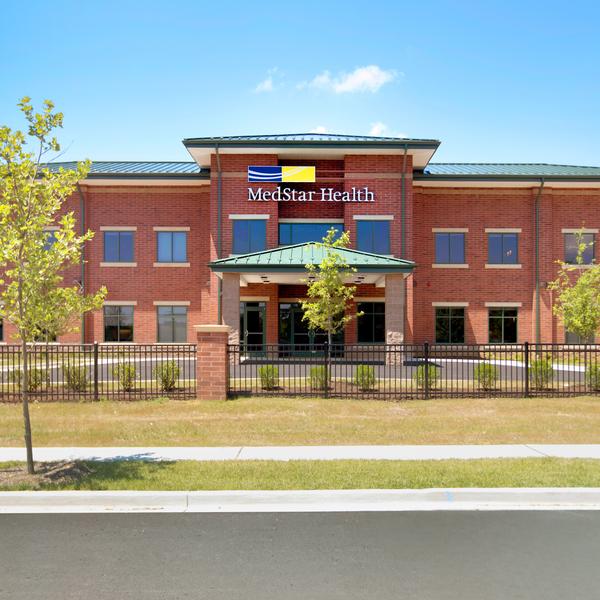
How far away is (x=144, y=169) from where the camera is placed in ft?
99.0

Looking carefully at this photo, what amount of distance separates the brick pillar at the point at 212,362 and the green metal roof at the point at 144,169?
1617cm

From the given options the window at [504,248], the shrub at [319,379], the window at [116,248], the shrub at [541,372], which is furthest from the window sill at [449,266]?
the window at [116,248]

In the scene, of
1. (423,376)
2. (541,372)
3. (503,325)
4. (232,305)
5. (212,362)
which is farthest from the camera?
(503,325)

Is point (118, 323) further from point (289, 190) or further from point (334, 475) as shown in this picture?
point (334, 475)

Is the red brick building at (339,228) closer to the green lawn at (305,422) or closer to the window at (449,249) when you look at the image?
the window at (449,249)

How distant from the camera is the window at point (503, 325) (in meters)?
29.0

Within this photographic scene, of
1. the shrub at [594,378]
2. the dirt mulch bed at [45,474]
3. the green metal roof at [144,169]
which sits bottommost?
the dirt mulch bed at [45,474]

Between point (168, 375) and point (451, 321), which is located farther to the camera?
point (451, 321)

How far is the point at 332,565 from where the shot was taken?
4.79m

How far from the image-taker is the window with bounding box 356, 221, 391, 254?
26.9m

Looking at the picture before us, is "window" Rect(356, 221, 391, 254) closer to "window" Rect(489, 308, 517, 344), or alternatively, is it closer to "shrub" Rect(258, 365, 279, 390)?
"window" Rect(489, 308, 517, 344)

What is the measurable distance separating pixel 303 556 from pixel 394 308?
1907 centimetres

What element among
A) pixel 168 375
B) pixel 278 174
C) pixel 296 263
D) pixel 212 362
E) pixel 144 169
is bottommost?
pixel 168 375

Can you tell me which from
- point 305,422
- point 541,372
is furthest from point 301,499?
point 541,372
